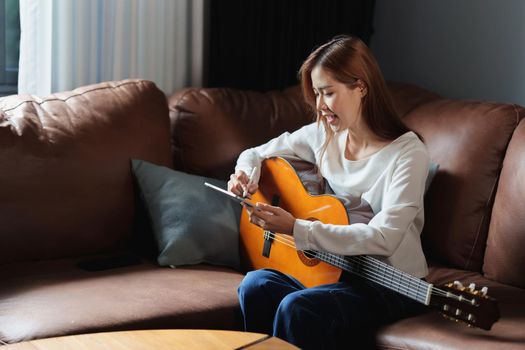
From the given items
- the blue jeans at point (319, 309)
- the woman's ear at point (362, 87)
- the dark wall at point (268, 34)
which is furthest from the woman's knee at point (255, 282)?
the dark wall at point (268, 34)

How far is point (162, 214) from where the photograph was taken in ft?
7.64

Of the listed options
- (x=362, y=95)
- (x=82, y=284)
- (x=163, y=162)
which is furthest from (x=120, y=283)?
(x=362, y=95)

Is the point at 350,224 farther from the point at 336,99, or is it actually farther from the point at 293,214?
the point at 336,99

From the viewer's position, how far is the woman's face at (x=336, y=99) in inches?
82.7

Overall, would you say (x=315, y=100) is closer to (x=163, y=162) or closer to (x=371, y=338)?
(x=163, y=162)

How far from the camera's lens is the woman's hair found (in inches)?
82.3

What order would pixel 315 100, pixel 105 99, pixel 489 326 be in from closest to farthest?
pixel 489 326, pixel 315 100, pixel 105 99

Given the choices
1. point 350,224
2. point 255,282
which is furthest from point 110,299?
point 350,224

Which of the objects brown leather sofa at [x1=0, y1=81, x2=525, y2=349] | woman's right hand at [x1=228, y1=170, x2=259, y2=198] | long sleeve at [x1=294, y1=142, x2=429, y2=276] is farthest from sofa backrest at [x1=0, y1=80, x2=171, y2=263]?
long sleeve at [x1=294, y1=142, x2=429, y2=276]

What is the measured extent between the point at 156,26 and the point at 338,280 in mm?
1316

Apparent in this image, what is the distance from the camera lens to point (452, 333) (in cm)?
185

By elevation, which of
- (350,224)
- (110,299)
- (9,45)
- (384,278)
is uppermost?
(9,45)

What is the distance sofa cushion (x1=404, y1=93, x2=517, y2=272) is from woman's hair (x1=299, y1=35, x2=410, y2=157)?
1.01ft

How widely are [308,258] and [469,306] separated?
486mm
